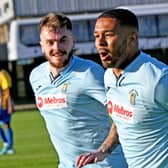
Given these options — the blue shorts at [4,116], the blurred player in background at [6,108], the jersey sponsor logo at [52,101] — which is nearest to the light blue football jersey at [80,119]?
the jersey sponsor logo at [52,101]

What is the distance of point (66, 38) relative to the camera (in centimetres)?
679

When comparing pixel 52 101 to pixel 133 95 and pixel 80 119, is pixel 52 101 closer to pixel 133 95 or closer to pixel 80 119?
pixel 80 119

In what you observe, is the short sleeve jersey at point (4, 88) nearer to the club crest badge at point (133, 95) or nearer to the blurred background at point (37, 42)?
the club crest badge at point (133, 95)

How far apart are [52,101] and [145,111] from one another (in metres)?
1.47

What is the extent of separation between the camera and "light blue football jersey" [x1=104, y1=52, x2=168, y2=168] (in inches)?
219

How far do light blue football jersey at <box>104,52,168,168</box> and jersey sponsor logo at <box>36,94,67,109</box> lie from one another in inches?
44.9

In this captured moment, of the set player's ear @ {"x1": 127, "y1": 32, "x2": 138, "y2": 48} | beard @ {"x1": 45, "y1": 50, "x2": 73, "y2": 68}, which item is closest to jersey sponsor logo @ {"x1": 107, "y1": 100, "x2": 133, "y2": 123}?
player's ear @ {"x1": 127, "y1": 32, "x2": 138, "y2": 48}

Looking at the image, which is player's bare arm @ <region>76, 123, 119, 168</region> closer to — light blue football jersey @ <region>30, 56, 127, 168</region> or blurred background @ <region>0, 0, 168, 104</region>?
light blue football jersey @ <region>30, 56, 127, 168</region>

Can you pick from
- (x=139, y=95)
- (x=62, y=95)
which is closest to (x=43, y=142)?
(x=62, y=95)

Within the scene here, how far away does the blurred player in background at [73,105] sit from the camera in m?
6.77

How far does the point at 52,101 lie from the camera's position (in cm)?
695

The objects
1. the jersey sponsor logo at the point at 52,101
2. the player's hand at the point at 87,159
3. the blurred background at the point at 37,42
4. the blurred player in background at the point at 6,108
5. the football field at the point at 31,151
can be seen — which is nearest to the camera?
the player's hand at the point at 87,159

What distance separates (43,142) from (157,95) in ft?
51.0

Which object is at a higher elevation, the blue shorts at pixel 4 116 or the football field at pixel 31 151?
the blue shorts at pixel 4 116
